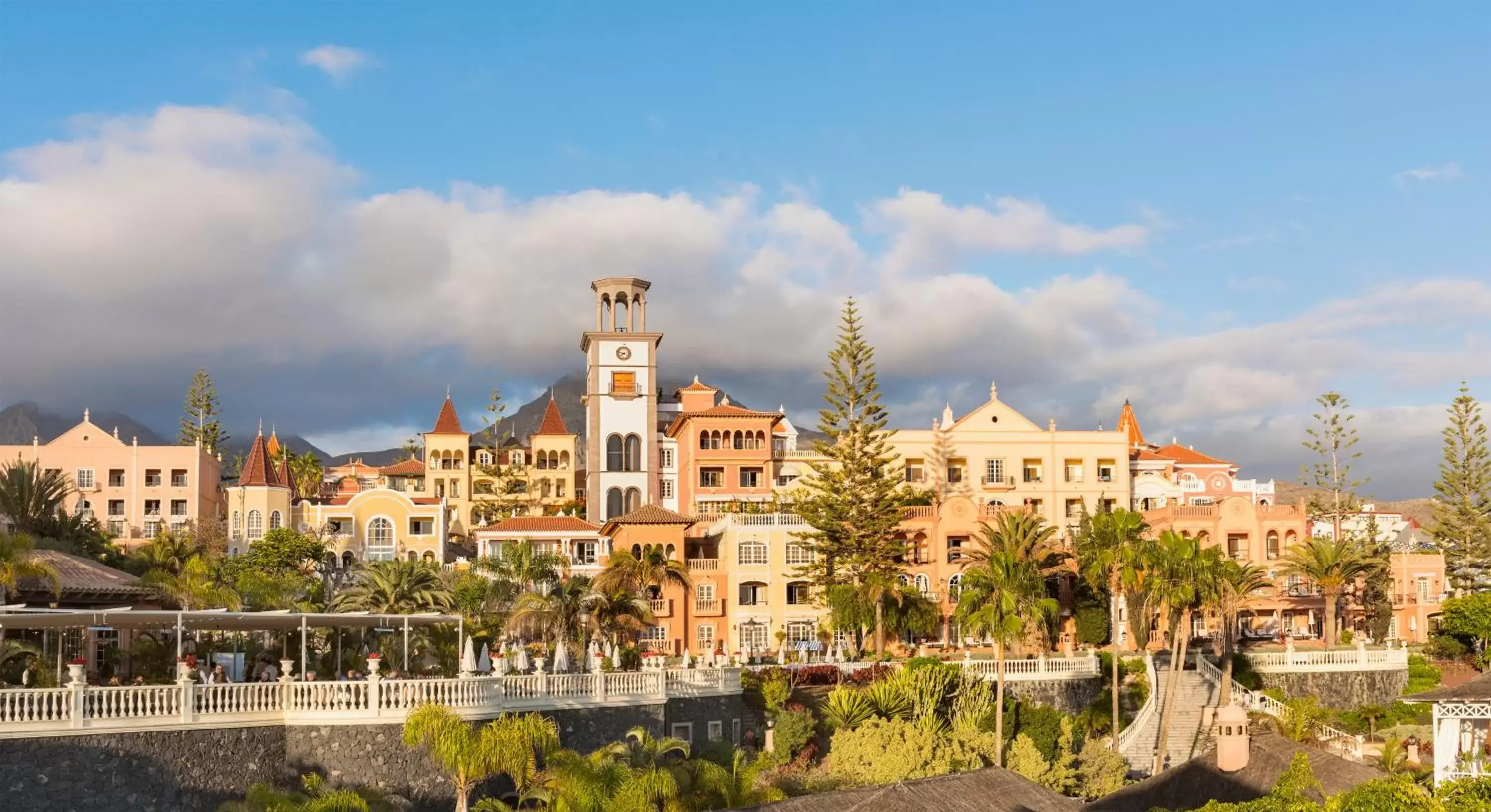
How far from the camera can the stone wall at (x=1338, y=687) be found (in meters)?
52.0

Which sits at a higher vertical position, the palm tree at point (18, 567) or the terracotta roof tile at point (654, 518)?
the terracotta roof tile at point (654, 518)

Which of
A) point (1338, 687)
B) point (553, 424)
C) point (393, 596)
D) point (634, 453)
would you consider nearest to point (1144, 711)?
point (1338, 687)

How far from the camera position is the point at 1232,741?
33.0m

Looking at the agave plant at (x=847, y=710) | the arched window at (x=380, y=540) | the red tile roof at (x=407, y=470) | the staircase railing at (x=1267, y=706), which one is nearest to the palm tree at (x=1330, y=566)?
the staircase railing at (x=1267, y=706)

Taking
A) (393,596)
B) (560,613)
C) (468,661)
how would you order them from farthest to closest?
1. (560,613)
2. (393,596)
3. (468,661)

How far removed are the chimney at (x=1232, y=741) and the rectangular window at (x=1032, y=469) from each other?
35.4 metres

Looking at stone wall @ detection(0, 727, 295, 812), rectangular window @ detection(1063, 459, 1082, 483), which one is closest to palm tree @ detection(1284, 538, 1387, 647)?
Result: rectangular window @ detection(1063, 459, 1082, 483)

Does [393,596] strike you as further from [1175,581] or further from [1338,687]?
[1338,687]

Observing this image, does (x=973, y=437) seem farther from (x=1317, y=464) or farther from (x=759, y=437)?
(x=1317, y=464)

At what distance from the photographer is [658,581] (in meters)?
56.3

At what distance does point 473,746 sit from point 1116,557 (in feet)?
77.8

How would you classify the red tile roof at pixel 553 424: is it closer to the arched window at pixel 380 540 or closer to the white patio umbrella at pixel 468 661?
the arched window at pixel 380 540

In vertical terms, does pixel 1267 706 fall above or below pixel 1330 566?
below

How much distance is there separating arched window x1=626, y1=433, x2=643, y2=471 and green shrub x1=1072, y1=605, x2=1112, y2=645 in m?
29.0
